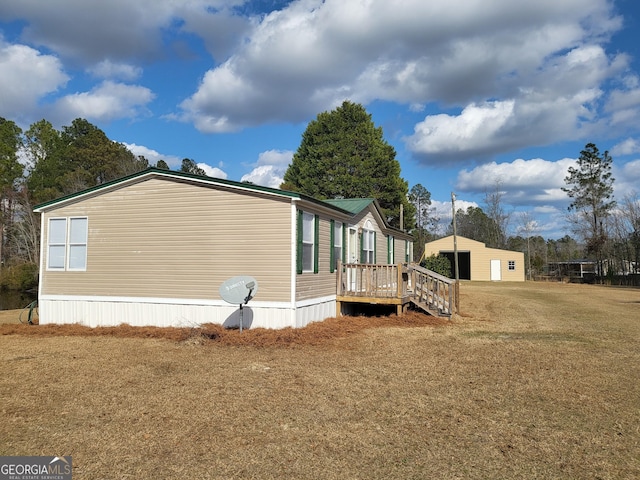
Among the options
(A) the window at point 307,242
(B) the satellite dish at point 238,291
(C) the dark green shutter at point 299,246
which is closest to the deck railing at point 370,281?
(A) the window at point 307,242

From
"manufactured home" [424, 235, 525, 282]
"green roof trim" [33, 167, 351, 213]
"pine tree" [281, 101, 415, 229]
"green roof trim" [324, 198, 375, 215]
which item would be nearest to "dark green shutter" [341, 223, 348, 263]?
"green roof trim" [324, 198, 375, 215]

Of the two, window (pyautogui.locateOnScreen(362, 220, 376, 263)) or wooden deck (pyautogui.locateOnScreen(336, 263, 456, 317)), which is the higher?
window (pyautogui.locateOnScreen(362, 220, 376, 263))

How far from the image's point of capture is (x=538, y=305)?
1777 centimetres

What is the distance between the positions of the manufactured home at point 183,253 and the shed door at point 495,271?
2985cm

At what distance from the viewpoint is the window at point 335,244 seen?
12.4 metres

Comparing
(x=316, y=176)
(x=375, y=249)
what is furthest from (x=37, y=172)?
(x=375, y=249)

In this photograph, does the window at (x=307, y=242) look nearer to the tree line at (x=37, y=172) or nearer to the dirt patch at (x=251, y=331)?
the dirt patch at (x=251, y=331)

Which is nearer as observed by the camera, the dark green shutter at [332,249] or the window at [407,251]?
the dark green shutter at [332,249]

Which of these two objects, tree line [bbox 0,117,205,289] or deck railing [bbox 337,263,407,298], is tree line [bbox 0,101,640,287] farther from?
deck railing [bbox 337,263,407,298]

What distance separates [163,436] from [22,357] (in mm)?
5323

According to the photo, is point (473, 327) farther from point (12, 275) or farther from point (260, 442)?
point (12, 275)

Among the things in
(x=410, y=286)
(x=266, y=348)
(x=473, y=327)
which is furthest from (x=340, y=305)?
(x=266, y=348)

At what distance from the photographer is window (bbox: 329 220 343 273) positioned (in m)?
12.4

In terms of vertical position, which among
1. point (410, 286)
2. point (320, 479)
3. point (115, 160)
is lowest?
point (320, 479)
